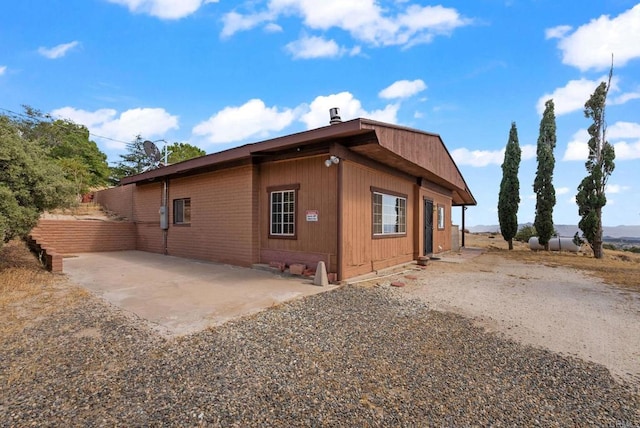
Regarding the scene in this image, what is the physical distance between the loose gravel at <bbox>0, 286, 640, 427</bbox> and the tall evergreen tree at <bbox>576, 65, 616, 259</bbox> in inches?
537

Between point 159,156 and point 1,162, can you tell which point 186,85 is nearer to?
point 159,156

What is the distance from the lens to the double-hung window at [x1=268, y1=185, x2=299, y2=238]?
725 cm

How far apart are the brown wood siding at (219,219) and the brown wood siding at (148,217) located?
4.67ft

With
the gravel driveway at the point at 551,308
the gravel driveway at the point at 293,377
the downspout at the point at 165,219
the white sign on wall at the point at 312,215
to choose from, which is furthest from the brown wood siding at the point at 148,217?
the gravel driveway at the point at 551,308

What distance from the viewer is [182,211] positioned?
10414 mm

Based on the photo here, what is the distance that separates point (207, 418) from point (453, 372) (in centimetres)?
211

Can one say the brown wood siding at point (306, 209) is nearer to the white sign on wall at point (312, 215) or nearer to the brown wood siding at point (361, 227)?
the white sign on wall at point (312, 215)

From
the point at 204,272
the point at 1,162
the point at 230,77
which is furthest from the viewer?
the point at 230,77

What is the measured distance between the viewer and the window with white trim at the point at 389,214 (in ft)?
25.5

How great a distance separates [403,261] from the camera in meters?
9.18

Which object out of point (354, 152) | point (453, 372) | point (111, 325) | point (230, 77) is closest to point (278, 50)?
point (230, 77)

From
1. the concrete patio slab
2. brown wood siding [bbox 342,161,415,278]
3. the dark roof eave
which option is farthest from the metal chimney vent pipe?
the concrete patio slab

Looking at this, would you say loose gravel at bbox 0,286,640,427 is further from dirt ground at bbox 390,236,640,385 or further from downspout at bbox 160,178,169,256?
downspout at bbox 160,178,169,256

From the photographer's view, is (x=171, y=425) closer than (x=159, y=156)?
Yes
